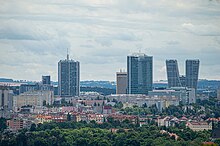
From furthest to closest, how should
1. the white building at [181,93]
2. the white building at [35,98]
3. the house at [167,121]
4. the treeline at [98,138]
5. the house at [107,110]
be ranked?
1. the white building at [181,93]
2. the white building at [35,98]
3. the house at [107,110]
4. the house at [167,121]
5. the treeline at [98,138]

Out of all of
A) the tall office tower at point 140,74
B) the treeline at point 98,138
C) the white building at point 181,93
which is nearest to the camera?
the treeline at point 98,138

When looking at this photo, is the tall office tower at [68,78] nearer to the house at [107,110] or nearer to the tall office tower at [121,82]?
the tall office tower at [121,82]

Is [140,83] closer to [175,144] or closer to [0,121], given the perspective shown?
[0,121]

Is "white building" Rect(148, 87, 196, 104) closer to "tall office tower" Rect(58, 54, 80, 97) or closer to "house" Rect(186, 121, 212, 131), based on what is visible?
"tall office tower" Rect(58, 54, 80, 97)

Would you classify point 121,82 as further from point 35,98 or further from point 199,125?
point 199,125

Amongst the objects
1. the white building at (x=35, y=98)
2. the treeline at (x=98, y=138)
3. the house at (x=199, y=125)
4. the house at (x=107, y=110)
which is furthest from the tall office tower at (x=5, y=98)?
the treeline at (x=98, y=138)

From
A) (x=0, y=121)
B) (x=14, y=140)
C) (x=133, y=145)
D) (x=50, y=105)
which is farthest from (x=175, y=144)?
(x=50, y=105)

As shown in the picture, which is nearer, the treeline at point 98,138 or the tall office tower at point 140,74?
the treeline at point 98,138
